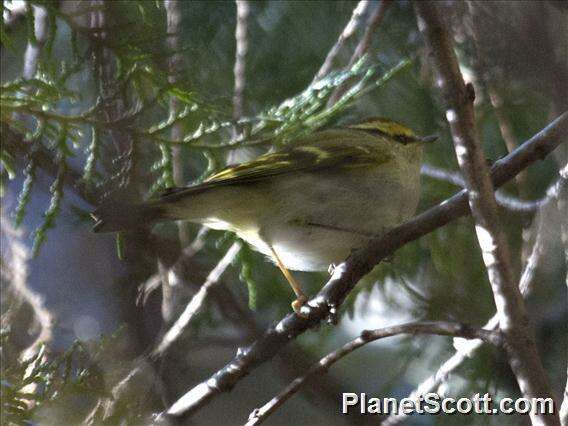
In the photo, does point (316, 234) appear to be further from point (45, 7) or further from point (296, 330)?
point (45, 7)

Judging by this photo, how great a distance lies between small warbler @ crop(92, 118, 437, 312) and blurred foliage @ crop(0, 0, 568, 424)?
15cm

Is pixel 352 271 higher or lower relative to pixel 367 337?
higher

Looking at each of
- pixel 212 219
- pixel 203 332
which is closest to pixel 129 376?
pixel 212 219

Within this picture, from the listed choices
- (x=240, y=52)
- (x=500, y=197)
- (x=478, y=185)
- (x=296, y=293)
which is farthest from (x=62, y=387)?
(x=500, y=197)

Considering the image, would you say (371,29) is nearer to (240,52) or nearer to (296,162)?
(240,52)

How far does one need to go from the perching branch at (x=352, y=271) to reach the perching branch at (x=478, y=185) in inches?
14.3

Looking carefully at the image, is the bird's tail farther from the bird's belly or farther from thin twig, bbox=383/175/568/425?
thin twig, bbox=383/175/568/425

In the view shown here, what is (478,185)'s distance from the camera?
1969 millimetres

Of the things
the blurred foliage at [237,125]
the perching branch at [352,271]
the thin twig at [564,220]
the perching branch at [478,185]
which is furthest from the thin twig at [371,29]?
the perching branch at [478,185]

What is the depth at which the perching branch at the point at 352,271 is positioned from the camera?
92.6 inches

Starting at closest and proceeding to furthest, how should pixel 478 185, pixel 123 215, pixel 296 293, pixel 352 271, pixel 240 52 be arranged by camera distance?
1. pixel 478 185
2. pixel 352 271
3. pixel 123 215
4. pixel 296 293
5. pixel 240 52

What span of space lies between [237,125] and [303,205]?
1.31 ft

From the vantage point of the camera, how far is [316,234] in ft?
10.6

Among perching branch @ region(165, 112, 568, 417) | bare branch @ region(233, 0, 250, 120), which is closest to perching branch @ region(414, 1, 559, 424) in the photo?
perching branch @ region(165, 112, 568, 417)
